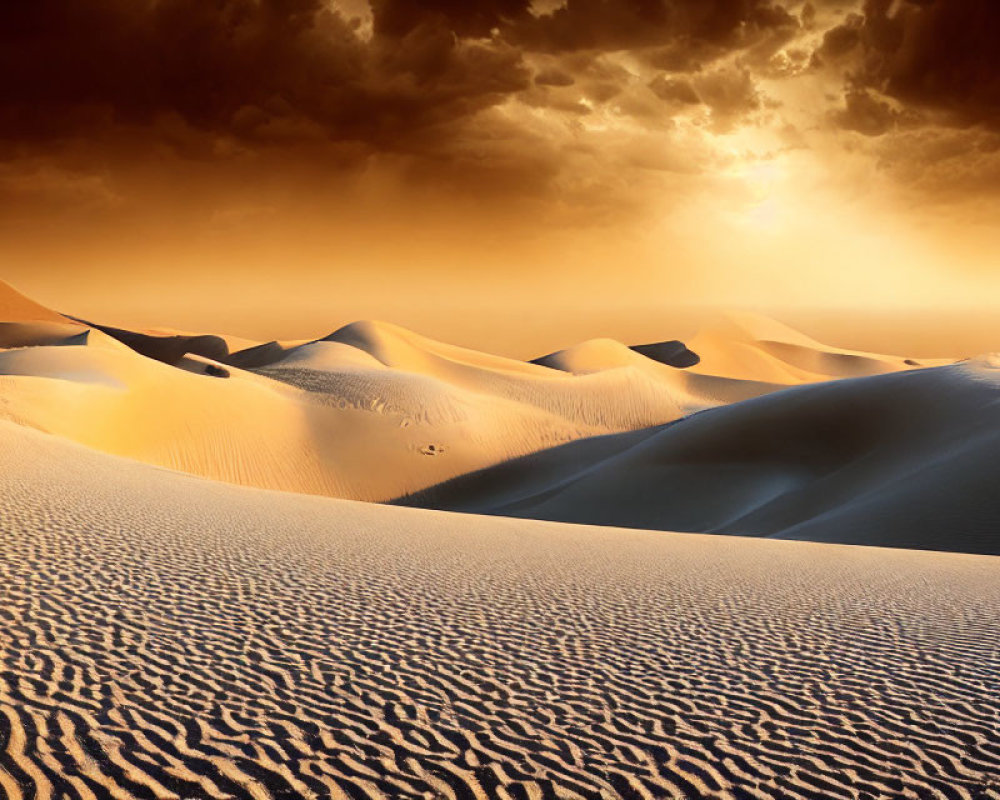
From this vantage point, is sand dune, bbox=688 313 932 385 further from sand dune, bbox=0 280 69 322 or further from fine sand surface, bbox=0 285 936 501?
sand dune, bbox=0 280 69 322

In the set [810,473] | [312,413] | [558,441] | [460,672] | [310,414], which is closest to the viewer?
[460,672]

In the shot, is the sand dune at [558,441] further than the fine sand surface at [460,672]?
Yes

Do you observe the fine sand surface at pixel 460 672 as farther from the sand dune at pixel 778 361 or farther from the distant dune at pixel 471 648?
the sand dune at pixel 778 361

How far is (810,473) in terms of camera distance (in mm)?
30781

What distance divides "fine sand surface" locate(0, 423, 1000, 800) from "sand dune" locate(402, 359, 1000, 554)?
10.8 metres

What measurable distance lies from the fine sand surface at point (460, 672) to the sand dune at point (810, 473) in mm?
10763

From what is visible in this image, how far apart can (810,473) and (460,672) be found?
1108 inches

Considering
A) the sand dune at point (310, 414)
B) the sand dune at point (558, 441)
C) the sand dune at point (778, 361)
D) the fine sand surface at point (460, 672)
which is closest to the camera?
the fine sand surface at point (460, 672)

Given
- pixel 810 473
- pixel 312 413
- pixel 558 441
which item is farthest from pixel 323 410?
pixel 810 473

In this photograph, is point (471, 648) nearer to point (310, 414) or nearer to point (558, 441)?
point (310, 414)

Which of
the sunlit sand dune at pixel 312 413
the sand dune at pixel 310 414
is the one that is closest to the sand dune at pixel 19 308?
the sunlit sand dune at pixel 312 413

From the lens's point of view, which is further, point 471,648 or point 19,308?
point 19,308

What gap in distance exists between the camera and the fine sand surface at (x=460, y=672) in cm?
384

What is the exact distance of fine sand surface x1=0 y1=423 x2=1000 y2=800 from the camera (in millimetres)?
3838
